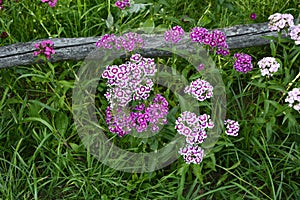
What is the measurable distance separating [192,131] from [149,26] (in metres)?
1.08

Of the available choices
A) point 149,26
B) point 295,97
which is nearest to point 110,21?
point 149,26

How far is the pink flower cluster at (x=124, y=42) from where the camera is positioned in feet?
9.05

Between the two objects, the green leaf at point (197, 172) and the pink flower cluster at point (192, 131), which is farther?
the green leaf at point (197, 172)

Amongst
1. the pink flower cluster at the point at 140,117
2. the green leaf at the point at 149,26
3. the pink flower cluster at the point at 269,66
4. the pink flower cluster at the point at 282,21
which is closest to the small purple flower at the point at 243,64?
the pink flower cluster at the point at 269,66

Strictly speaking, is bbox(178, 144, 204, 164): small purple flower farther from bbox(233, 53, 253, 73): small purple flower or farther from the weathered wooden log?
the weathered wooden log

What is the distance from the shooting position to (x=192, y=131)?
99.7 inches

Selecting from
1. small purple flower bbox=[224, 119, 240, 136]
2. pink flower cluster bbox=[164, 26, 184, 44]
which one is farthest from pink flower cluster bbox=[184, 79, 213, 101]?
pink flower cluster bbox=[164, 26, 184, 44]

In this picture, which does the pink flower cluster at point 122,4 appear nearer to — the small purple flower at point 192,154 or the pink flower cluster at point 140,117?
the pink flower cluster at point 140,117

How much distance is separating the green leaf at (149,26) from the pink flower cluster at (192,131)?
0.95 metres

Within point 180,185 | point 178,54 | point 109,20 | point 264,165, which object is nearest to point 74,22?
point 109,20

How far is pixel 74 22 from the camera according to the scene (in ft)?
11.5

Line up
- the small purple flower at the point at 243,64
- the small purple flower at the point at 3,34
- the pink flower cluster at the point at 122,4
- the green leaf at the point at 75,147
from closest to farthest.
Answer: the small purple flower at the point at 243,64, the green leaf at the point at 75,147, the pink flower cluster at the point at 122,4, the small purple flower at the point at 3,34

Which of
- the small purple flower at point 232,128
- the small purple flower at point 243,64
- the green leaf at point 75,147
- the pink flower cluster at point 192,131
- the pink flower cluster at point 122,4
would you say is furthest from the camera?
the pink flower cluster at point 122,4

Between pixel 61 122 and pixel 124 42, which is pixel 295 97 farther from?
pixel 61 122
